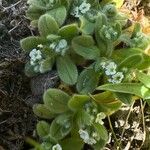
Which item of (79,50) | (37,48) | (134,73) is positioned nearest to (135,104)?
(134,73)

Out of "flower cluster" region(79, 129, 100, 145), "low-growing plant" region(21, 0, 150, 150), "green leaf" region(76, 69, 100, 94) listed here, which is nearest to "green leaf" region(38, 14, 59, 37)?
"low-growing plant" region(21, 0, 150, 150)

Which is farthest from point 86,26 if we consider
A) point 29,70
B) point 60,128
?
point 60,128

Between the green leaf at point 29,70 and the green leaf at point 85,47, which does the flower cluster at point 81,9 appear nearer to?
the green leaf at point 85,47

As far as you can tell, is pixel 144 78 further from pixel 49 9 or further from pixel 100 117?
pixel 49 9

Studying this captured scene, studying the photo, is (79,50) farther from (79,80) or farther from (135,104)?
(135,104)

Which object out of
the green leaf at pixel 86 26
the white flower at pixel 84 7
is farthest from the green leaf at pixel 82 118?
the white flower at pixel 84 7

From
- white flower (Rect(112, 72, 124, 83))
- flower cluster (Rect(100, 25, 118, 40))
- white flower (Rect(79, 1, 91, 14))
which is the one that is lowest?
white flower (Rect(112, 72, 124, 83))

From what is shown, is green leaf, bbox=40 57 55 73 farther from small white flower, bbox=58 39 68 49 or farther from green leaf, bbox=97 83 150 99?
green leaf, bbox=97 83 150 99
